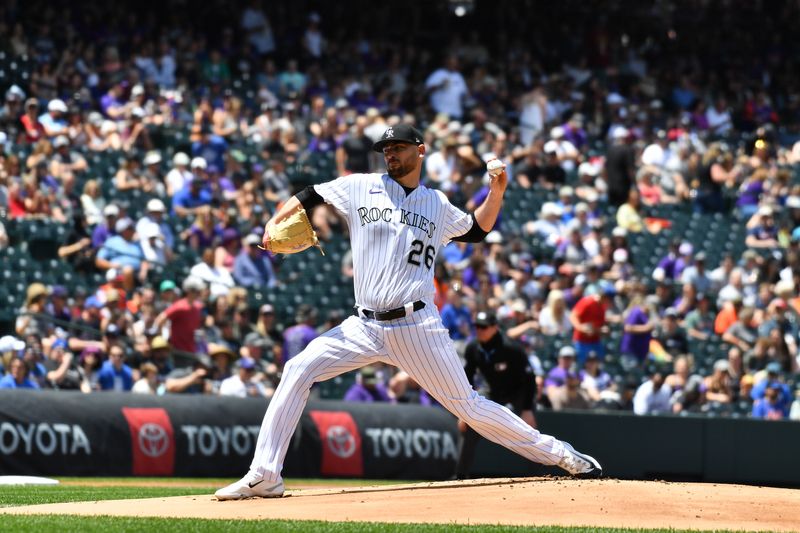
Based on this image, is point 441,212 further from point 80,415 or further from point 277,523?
point 80,415

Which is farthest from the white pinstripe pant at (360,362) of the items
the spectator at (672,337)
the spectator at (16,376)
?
the spectator at (672,337)

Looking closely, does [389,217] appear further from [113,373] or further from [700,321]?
[700,321]

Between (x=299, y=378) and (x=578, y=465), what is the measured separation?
5.77ft

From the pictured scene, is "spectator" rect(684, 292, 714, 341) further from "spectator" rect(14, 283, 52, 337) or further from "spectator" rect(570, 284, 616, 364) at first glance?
"spectator" rect(14, 283, 52, 337)

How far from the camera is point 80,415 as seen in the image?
13.2 meters

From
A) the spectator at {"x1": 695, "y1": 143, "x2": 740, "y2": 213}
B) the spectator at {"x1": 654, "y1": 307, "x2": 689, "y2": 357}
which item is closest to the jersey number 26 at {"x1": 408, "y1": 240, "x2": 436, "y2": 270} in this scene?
the spectator at {"x1": 654, "y1": 307, "x2": 689, "y2": 357}

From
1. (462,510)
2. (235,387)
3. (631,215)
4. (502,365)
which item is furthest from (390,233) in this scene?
(631,215)

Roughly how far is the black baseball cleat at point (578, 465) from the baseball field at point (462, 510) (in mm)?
68

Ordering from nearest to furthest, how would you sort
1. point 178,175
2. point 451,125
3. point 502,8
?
point 178,175
point 451,125
point 502,8

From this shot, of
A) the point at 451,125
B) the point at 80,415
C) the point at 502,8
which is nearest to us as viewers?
the point at 80,415

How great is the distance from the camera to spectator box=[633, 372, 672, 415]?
17531mm

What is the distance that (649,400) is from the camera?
17.5 metres

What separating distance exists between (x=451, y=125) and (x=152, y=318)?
26.6 ft

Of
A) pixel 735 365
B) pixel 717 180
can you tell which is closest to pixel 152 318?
pixel 735 365
